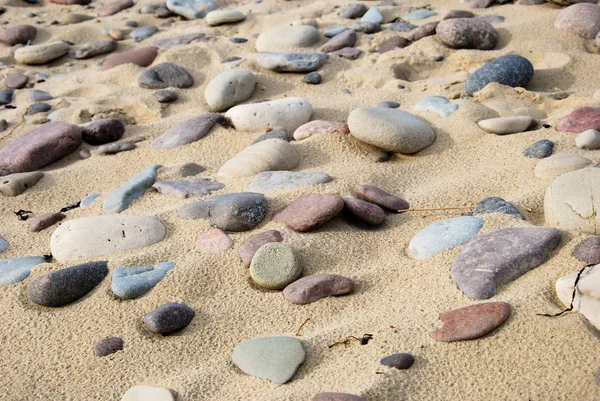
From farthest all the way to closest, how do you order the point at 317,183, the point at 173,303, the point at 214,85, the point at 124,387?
the point at 214,85 → the point at 317,183 → the point at 173,303 → the point at 124,387

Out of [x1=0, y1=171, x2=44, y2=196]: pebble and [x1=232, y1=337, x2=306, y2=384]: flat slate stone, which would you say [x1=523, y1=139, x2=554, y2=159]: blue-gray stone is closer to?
[x1=232, y1=337, x2=306, y2=384]: flat slate stone

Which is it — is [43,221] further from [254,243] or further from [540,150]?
[540,150]

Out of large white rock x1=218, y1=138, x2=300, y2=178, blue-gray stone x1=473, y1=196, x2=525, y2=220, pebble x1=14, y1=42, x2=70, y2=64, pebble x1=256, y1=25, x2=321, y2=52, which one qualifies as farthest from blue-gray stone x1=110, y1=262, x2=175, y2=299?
pebble x1=14, y1=42, x2=70, y2=64

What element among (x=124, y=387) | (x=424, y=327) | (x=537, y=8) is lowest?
(x=124, y=387)

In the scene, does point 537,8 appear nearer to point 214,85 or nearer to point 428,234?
point 214,85

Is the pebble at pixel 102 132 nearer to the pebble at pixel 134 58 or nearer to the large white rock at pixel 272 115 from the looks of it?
the large white rock at pixel 272 115

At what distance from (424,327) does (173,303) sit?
76cm

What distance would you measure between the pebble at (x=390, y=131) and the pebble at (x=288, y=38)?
1.28 m

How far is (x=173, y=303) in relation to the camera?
2.01 m

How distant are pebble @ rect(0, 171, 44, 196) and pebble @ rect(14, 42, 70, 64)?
1.57 metres

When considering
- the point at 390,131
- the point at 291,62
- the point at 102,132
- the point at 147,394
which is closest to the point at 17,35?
the point at 102,132

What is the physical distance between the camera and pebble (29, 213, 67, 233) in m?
2.55

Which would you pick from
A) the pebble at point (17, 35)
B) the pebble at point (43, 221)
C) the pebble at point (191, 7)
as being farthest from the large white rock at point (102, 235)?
the pebble at point (191, 7)

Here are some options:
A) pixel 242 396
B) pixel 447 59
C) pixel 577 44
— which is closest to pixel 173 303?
pixel 242 396
